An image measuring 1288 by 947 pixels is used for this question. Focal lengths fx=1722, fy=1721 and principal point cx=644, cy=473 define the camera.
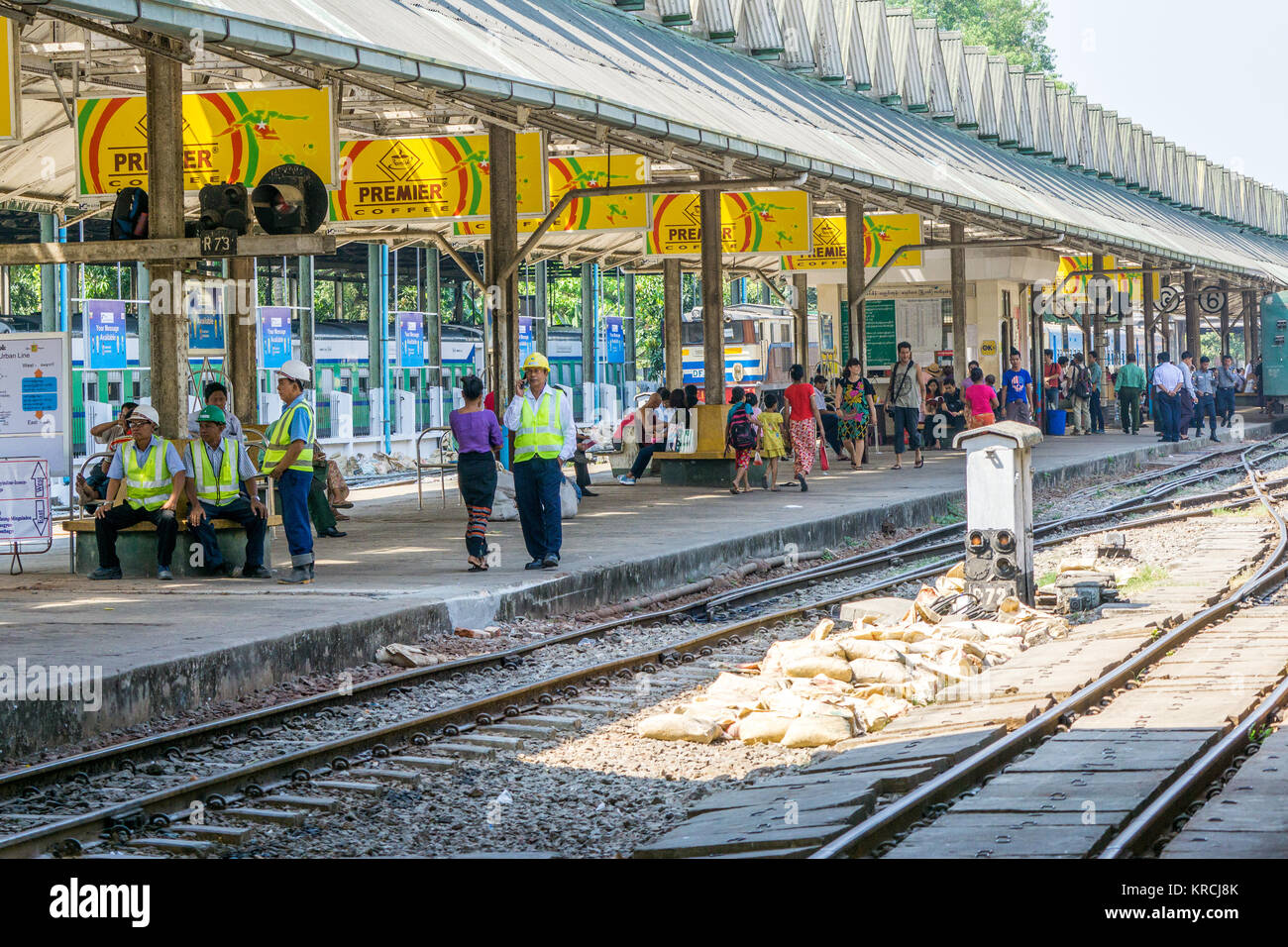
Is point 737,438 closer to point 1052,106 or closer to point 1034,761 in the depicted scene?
point 1034,761

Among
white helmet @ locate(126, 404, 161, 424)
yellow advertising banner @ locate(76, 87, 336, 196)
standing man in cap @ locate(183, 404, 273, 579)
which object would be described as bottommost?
standing man in cap @ locate(183, 404, 273, 579)

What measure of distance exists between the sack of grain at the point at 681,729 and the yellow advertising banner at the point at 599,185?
11.6m

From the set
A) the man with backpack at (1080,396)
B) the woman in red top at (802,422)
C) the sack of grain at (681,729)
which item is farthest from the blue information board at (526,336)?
the sack of grain at (681,729)

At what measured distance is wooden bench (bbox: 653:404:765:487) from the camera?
75.9 ft

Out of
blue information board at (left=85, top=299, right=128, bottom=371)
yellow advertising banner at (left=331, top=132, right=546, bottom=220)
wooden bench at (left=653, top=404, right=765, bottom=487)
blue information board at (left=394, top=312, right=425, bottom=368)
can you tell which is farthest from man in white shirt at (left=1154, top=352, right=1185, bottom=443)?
blue information board at (left=85, top=299, right=128, bottom=371)

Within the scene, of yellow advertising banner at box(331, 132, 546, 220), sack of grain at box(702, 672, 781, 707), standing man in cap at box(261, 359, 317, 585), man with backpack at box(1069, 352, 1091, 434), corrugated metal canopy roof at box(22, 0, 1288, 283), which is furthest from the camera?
man with backpack at box(1069, 352, 1091, 434)

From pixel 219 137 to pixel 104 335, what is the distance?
38.5 ft

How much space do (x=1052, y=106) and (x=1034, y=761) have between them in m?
41.1

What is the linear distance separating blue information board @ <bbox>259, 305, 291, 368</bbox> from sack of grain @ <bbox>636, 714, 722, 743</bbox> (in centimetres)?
2044

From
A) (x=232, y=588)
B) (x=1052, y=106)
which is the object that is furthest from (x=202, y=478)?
(x=1052, y=106)

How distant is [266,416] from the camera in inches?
1153

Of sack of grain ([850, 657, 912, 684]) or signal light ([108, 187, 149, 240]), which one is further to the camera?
signal light ([108, 187, 149, 240])

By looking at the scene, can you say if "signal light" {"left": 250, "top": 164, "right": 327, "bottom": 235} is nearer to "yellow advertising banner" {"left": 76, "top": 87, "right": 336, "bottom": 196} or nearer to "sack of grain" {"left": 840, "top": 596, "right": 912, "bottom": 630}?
"yellow advertising banner" {"left": 76, "top": 87, "right": 336, "bottom": 196}

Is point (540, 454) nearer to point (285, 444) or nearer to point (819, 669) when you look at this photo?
point (285, 444)
